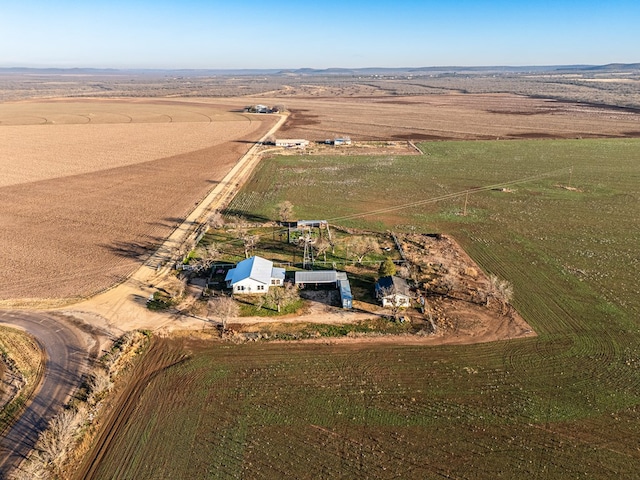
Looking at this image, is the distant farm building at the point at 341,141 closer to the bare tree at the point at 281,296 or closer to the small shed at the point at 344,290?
the small shed at the point at 344,290

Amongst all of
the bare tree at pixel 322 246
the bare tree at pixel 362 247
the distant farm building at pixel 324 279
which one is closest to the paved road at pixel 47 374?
the distant farm building at pixel 324 279

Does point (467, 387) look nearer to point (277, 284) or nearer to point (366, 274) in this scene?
point (366, 274)

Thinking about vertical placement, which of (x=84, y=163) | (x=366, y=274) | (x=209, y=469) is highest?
(x=84, y=163)

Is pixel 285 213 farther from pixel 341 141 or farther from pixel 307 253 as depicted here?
pixel 341 141

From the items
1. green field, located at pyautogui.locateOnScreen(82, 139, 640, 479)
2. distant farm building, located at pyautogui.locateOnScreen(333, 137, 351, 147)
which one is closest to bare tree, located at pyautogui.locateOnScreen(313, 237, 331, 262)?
green field, located at pyautogui.locateOnScreen(82, 139, 640, 479)

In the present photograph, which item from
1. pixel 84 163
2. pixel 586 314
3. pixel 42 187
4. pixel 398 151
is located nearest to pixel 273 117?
pixel 398 151

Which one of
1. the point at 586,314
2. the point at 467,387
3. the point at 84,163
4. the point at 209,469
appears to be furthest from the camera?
the point at 84,163
